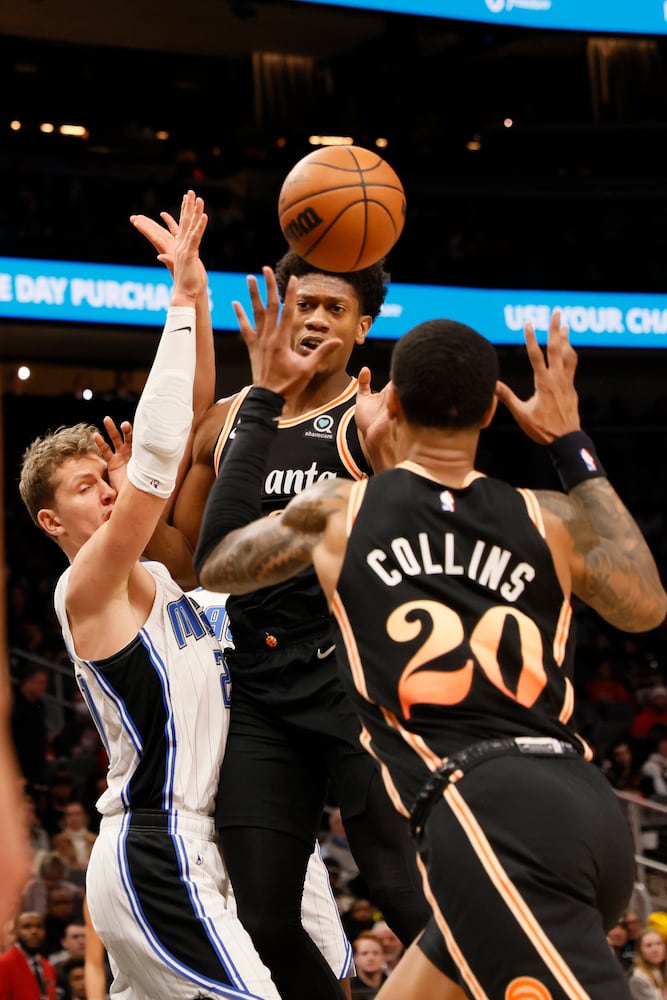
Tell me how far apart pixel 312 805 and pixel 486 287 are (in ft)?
45.1

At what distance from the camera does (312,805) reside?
4.28m

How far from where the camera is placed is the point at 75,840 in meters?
10.5

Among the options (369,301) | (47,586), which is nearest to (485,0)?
(47,586)

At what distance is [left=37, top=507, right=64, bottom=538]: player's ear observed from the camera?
4.37m

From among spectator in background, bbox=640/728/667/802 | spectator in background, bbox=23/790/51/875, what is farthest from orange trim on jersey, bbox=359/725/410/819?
spectator in background, bbox=640/728/667/802

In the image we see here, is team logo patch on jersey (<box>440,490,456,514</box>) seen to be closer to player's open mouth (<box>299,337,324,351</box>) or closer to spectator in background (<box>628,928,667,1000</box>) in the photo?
player's open mouth (<box>299,337,324,351</box>)

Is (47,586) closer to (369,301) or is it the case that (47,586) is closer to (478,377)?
(369,301)

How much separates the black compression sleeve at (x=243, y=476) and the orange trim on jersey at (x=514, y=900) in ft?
2.89

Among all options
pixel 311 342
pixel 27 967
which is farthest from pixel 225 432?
pixel 27 967

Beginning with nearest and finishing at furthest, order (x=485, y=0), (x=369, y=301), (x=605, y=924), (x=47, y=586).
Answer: (x=605, y=924) → (x=369, y=301) → (x=485, y=0) → (x=47, y=586)

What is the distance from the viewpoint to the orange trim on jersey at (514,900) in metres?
2.81

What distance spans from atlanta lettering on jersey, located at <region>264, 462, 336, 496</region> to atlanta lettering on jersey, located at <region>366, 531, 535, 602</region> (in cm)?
135

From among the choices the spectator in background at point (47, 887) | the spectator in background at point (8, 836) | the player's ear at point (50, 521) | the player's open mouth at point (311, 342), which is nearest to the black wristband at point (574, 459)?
the player's open mouth at point (311, 342)

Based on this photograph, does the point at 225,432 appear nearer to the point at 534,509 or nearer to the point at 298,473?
the point at 298,473
